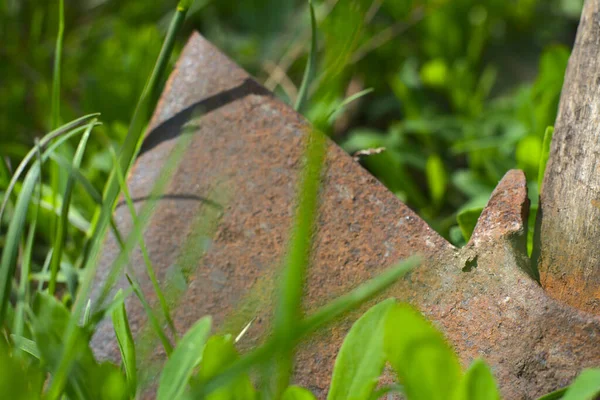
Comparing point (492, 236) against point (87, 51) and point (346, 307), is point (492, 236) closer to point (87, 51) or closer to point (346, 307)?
point (346, 307)

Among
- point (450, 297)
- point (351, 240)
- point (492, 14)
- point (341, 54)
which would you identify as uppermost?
point (492, 14)

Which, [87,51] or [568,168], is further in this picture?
[87,51]

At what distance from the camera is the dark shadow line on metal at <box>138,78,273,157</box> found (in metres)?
1.34

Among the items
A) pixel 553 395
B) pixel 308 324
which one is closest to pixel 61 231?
pixel 308 324

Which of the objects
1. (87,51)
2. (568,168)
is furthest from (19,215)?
(87,51)

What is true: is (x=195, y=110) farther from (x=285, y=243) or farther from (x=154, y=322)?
(x=154, y=322)

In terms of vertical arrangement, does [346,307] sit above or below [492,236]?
below

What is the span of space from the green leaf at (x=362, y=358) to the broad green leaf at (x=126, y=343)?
266 mm

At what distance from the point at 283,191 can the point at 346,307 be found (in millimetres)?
546

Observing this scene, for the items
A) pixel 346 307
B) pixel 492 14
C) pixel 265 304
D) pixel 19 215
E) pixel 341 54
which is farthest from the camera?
pixel 492 14

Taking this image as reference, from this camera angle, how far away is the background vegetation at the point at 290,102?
2.93 ft

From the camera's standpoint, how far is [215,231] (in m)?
1.23

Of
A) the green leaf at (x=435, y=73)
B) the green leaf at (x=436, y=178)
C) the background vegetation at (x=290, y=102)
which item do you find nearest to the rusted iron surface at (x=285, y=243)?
the background vegetation at (x=290, y=102)

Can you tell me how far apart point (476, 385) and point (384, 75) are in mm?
1904
